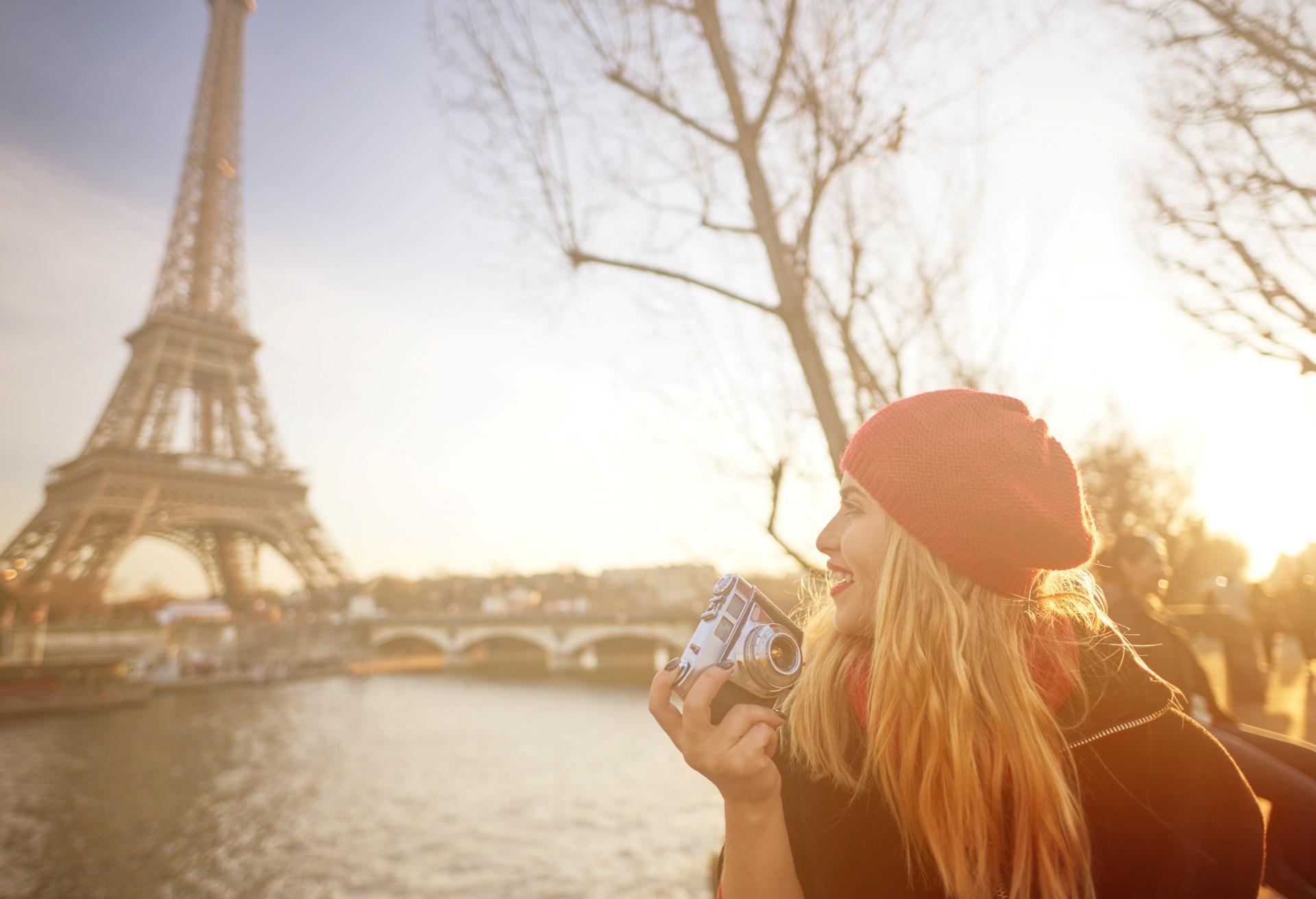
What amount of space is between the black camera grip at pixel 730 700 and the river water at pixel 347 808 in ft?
37.6

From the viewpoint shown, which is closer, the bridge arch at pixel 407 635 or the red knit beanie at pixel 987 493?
the red knit beanie at pixel 987 493

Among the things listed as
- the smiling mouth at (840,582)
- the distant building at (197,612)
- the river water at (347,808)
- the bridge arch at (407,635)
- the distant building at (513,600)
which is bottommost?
the river water at (347,808)

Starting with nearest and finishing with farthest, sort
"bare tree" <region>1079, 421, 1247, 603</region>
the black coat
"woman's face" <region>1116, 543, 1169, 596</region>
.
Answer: the black coat → "woman's face" <region>1116, 543, 1169, 596</region> → "bare tree" <region>1079, 421, 1247, 603</region>

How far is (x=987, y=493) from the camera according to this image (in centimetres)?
128

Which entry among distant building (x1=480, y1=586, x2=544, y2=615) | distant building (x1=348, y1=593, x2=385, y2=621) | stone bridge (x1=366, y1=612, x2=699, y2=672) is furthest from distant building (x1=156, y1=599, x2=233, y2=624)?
distant building (x1=480, y1=586, x2=544, y2=615)

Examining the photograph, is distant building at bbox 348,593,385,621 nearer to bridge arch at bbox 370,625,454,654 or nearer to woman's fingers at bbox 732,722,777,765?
bridge arch at bbox 370,625,454,654

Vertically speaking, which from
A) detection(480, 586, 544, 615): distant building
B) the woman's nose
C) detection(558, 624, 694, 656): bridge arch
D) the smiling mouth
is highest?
the woman's nose

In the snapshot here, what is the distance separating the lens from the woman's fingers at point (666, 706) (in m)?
1.33

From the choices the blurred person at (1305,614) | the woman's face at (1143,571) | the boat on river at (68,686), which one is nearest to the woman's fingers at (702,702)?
the woman's face at (1143,571)

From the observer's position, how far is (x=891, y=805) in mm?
1295

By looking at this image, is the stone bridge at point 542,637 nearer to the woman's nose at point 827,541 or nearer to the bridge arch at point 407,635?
the bridge arch at point 407,635

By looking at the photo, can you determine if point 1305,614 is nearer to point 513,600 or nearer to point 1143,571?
point 1143,571

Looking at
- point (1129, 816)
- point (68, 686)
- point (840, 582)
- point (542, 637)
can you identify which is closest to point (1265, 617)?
point (1129, 816)

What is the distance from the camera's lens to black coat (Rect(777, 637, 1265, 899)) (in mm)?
1180
